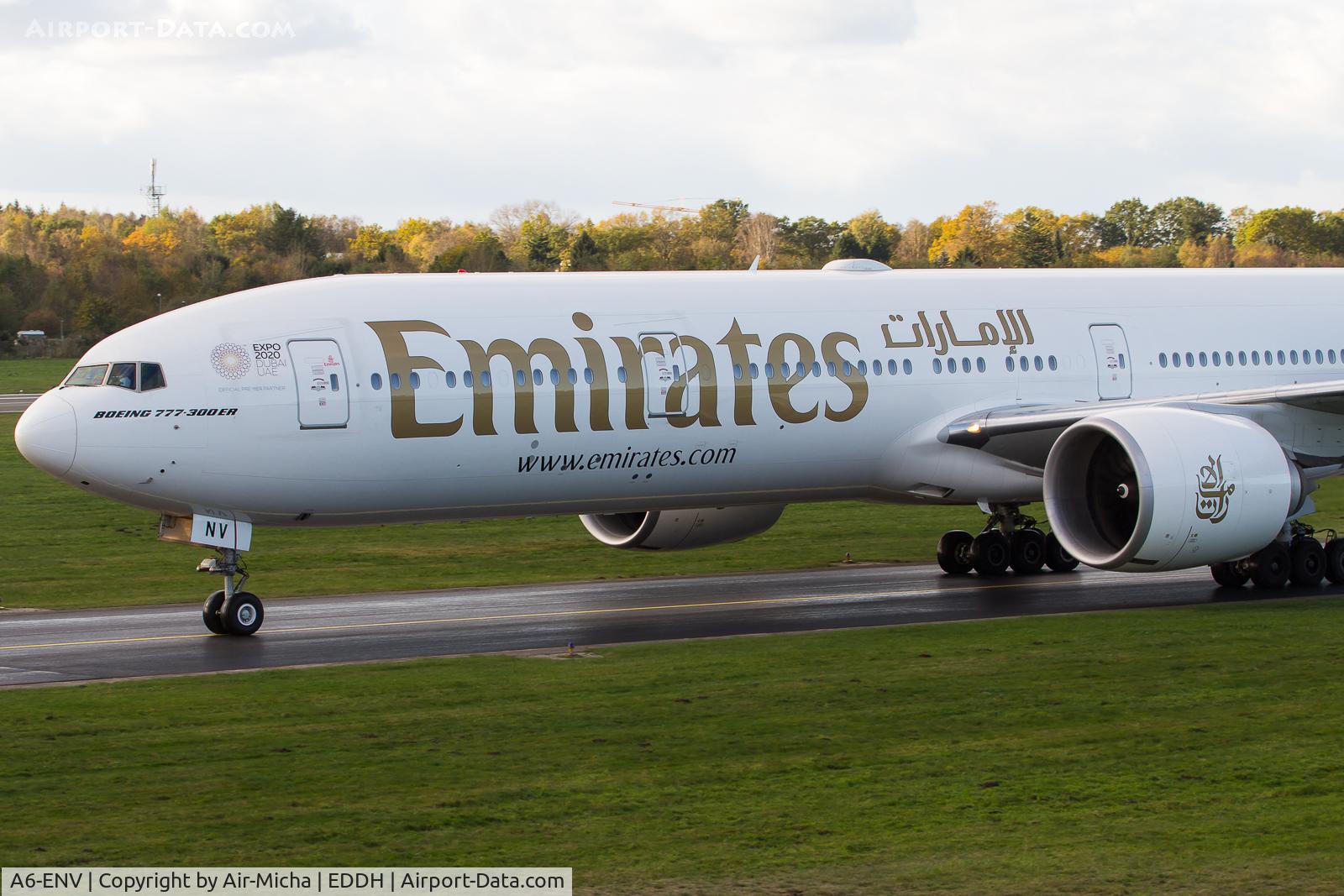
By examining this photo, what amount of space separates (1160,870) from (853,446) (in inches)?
529

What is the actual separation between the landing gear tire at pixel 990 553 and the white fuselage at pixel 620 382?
6.11ft

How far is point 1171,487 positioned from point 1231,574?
3.81m

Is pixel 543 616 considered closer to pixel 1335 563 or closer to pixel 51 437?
pixel 51 437

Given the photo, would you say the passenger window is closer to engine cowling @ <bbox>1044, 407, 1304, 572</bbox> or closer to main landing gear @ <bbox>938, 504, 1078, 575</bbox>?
engine cowling @ <bbox>1044, 407, 1304, 572</bbox>

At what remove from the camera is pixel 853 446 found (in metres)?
23.8

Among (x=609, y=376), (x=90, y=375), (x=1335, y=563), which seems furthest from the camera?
(x=1335, y=563)

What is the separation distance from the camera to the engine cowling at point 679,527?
26.1 m

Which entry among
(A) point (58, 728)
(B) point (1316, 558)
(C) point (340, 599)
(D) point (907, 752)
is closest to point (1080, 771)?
(D) point (907, 752)

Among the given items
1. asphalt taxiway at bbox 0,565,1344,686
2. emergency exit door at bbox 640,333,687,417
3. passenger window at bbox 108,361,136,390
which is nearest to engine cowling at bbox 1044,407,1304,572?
asphalt taxiway at bbox 0,565,1344,686

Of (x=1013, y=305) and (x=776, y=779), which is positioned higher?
(x=1013, y=305)

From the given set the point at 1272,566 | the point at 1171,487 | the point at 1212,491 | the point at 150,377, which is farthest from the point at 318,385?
the point at 1272,566

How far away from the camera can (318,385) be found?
20438mm

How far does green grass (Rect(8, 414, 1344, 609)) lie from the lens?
26812 millimetres

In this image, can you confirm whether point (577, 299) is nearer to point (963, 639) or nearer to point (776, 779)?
point (963, 639)
